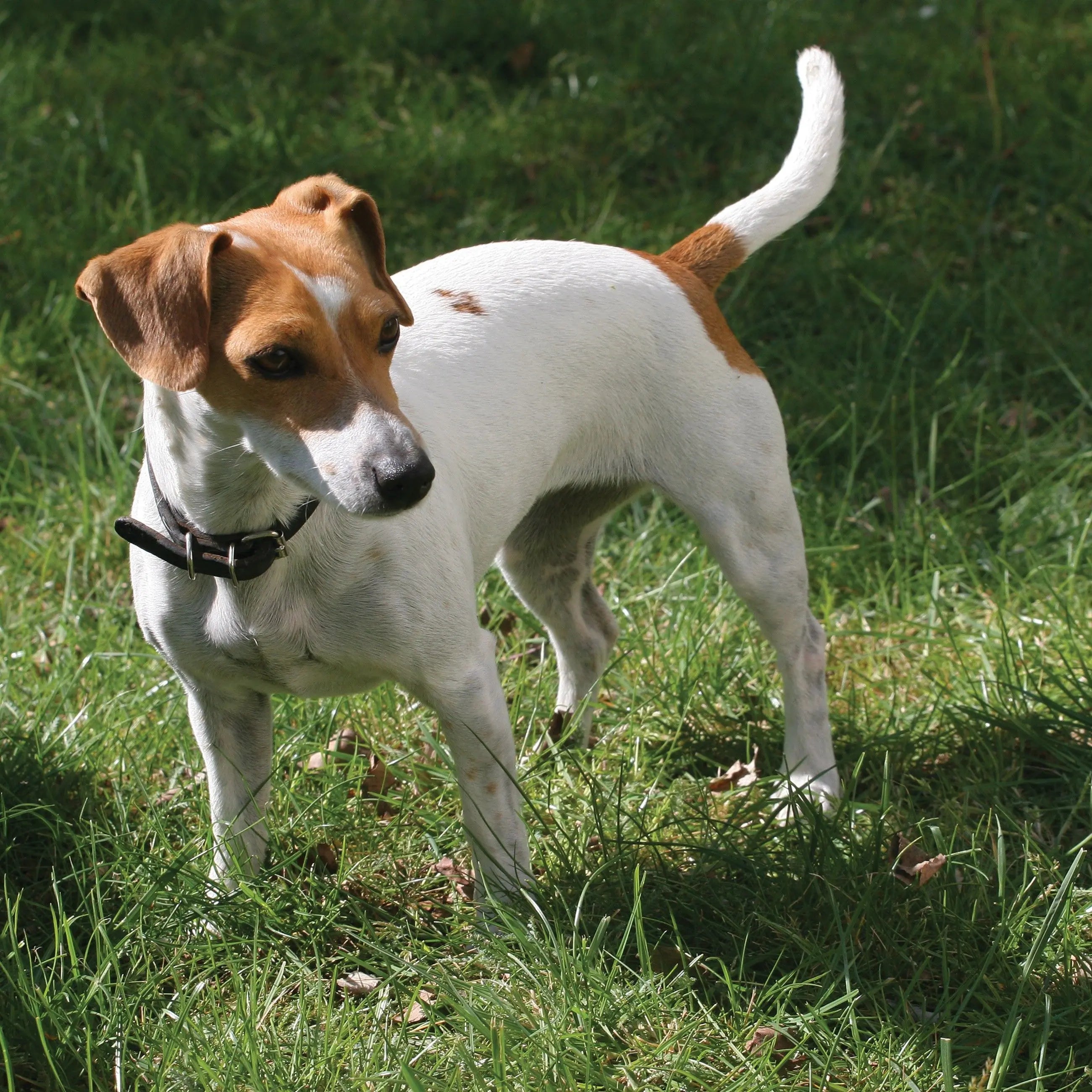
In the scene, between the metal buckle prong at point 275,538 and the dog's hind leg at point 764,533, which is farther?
the dog's hind leg at point 764,533

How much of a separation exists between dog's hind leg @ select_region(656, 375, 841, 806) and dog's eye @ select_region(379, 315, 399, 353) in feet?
3.08

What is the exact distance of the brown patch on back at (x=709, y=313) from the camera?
3.15 metres

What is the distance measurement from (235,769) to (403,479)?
107 cm

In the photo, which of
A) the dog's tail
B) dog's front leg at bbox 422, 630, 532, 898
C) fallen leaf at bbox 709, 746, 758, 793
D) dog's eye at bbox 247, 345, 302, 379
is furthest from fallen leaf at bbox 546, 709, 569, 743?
dog's eye at bbox 247, 345, 302, 379

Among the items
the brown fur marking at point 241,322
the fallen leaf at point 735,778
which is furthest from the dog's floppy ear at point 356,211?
the fallen leaf at point 735,778

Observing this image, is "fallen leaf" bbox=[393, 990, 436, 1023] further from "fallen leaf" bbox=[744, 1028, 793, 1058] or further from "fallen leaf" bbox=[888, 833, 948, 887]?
"fallen leaf" bbox=[888, 833, 948, 887]

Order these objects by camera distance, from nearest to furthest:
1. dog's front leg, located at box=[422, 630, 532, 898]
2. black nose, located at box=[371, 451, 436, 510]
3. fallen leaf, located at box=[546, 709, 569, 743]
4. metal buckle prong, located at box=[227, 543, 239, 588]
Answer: black nose, located at box=[371, 451, 436, 510]
metal buckle prong, located at box=[227, 543, 239, 588]
dog's front leg, located at box=[422, 630, 532, 898]
fallen leaf, located at box=[546, 709, 569, 743]

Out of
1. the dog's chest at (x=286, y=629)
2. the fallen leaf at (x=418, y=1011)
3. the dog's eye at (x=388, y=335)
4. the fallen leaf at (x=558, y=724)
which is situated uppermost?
the dog's eye at (x=388, y=335)

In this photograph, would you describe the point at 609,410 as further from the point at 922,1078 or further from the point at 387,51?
the point at 387,51

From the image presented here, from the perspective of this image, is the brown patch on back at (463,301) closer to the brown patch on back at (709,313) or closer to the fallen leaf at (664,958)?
the brown patch on back at (709,313)

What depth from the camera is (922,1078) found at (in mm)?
2447

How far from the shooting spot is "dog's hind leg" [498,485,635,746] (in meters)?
3.49

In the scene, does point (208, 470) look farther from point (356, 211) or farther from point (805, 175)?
point (805, 175)

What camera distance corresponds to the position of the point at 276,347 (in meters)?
2.19
